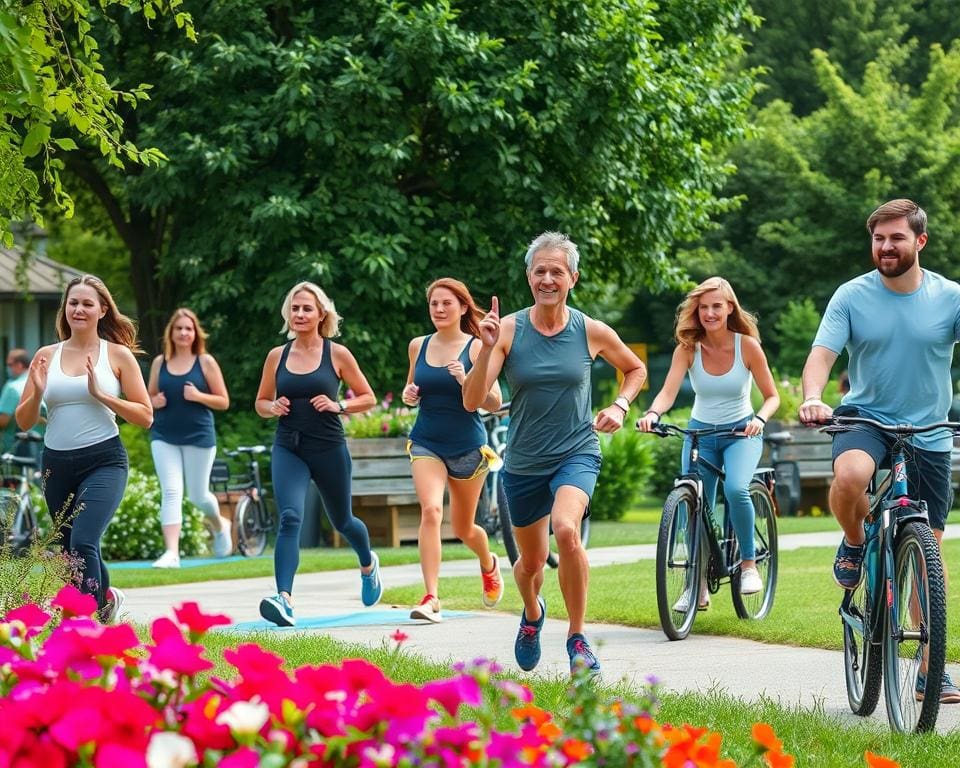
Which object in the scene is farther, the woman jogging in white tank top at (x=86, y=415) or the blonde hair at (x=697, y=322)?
the blonde hair at (x=697, y=322)

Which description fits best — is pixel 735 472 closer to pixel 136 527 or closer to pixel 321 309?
pixel 321 309

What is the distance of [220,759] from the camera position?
2.66 m

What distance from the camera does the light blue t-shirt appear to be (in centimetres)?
599

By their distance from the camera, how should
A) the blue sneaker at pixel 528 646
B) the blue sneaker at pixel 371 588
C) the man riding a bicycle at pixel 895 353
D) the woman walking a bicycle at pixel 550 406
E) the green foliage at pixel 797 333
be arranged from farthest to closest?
1. the green foliage at pixel 797 333
2. the blue sneaker at pixel 371 588
3. the blue sneaker at pixel 528 646
4. the woman walking a bicycle at pixel 550 406
5. the man riding a bicycle at pixel 895 353

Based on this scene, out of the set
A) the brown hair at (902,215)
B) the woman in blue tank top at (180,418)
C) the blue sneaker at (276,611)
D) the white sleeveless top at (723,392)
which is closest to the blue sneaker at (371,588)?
the blue sneaker at (276,611)

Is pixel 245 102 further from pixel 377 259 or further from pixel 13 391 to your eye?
pixel 13 391

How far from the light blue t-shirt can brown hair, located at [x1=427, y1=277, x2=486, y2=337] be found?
3.77 meters

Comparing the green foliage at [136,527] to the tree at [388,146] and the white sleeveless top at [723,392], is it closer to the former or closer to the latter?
the tree at [388,146]

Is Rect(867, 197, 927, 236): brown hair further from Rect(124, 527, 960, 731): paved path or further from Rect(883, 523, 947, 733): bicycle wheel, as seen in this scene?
Rect(124, 527, 960, 731): paved path

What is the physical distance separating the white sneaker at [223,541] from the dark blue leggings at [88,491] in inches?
298

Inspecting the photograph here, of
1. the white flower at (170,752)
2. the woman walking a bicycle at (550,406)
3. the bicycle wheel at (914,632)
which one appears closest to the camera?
the white flower at (170,752)

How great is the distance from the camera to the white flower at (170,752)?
2.49 meters

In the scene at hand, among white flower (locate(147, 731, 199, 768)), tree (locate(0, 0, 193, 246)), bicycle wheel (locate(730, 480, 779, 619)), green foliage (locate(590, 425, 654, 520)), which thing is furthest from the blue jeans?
green foliage (locate(590, 425, 654, 520))

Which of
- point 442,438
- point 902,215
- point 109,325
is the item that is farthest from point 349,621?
point 902,215
